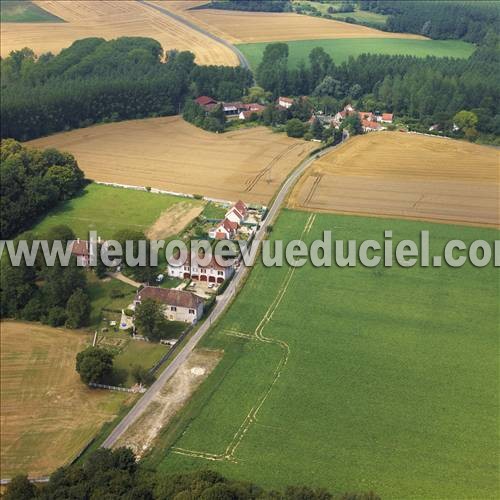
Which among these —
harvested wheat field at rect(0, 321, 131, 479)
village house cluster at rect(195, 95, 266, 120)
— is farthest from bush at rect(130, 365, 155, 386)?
village house cluster at rect(195, 95, 266, 120)

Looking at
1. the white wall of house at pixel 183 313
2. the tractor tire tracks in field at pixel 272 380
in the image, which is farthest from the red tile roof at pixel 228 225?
the white wall of house at pixel 183 313

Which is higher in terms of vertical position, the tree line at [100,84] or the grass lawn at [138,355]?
the tree line at [100,84]

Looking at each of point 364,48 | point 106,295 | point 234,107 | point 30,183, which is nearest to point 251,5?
point 364,48

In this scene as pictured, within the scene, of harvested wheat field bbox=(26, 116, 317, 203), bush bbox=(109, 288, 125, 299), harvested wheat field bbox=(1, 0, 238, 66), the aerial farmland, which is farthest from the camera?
harvested wheat field bbox=(1, 0, 238, 66)

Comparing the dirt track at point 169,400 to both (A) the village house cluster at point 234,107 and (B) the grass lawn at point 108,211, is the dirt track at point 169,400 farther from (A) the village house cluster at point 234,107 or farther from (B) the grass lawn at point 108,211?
(A) the village house cluster at point 234,107

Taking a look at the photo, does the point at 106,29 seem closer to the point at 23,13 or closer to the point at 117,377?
the point at 23,13

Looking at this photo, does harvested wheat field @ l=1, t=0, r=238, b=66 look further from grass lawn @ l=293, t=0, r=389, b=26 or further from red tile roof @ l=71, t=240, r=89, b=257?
red tile roof @ l=71, t=240, r=89, b=257

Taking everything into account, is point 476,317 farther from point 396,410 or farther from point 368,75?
point 368,75
